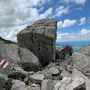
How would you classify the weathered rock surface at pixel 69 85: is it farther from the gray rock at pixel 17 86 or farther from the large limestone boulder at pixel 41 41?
the large limestone boulder at pixel 41 41

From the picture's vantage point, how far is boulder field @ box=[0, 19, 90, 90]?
39.0 feet

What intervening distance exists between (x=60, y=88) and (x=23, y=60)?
1020cm

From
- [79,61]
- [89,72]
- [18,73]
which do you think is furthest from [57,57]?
[18,73]

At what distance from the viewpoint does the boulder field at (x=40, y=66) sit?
1190 cm

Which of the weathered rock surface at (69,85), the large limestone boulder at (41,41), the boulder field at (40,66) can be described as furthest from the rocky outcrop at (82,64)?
the large limestone boulder at (41,41)

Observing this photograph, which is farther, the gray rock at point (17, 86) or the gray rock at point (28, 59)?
the gray rock at point (28, 59)

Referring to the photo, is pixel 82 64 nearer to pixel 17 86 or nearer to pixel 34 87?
pixel 34 87

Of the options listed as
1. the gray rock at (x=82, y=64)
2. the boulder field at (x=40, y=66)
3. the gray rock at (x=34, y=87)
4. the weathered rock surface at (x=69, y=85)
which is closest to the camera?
the weathered rock surface at (x=69, y=85)

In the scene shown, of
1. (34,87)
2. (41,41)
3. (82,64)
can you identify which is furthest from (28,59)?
(82,64)

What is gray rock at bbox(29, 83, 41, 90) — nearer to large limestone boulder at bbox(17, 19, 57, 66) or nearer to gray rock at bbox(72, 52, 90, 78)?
gray rock at bbox(72, 52, 90, 78)

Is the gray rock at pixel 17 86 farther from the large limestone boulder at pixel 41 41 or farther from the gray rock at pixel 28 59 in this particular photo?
the large limestone boulder at pixel 41 41

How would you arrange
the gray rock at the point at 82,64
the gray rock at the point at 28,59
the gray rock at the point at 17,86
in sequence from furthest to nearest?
the gray rock at the point at 28,59, the gray rock at the point at 82,64, the gray rock at the point at 17,86

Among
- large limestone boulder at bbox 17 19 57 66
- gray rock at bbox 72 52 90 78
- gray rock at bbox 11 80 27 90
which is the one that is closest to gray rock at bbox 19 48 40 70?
gray rock at bbox 11 80 27 90

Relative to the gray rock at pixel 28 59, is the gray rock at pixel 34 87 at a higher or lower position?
lower
